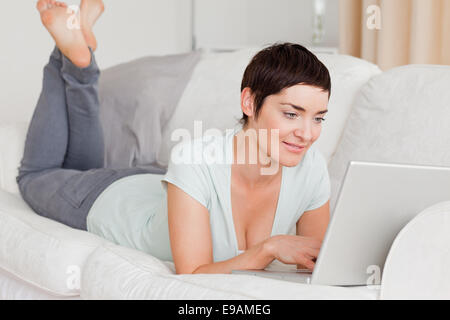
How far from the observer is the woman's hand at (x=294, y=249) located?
1066 millimetres

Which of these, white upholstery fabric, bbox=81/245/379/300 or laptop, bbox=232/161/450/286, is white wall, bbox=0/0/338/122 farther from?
laptop, bbox=232/161/450/286

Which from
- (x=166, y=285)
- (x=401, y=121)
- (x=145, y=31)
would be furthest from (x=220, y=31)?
(x=166, y=285)

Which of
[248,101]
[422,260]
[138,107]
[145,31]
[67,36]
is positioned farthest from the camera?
[145,31]

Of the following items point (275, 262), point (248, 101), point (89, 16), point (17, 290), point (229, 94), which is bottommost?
point (17, 290)

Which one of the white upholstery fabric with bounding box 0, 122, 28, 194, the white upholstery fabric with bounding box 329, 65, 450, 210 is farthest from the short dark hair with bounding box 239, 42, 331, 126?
the white upholstery fabric with bounding box 0, 122, 28, 194

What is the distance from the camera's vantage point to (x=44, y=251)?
132 centimetres

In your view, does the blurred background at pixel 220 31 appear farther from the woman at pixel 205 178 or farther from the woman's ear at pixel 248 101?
the woman's ear at pixel 248 101

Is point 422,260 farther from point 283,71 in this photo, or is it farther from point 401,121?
point 401,121

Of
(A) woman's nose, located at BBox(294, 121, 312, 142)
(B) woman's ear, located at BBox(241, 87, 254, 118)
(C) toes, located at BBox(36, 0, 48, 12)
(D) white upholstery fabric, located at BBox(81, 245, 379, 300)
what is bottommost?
(D) white upholstery fabric, located at BBox(81, 245, 379, 300)

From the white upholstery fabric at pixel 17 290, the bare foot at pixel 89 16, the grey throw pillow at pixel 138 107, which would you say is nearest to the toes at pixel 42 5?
the bare foot at pixel 89 16

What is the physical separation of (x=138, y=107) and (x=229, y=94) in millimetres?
333

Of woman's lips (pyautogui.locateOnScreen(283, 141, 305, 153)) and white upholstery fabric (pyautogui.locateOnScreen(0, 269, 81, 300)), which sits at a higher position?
woman's lips (pyautogui.locateOnScreen(283, 141, 305, 153))

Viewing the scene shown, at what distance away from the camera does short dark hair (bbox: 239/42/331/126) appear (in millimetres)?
1139

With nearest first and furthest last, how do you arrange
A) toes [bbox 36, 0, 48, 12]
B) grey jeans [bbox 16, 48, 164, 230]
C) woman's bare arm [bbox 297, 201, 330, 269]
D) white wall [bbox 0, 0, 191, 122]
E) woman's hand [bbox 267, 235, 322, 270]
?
woman's hand [bbox 267, 235, 322, 270], woman's bare arm [bbox 297, 201, 330, 269], grey jeans [bbox 16, 48, 164, 230], toes [bbox 36, 0, 48, 12], white wall [bbox 0, 0, 191, 122]
